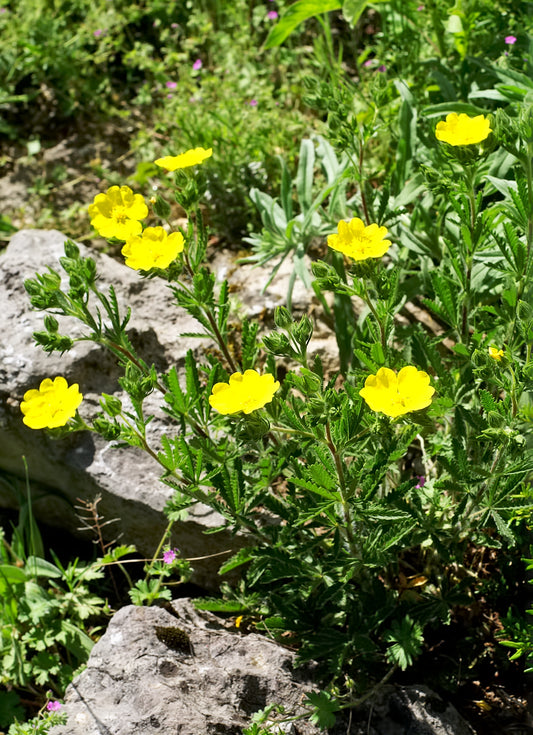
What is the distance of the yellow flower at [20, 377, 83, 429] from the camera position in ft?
6.10

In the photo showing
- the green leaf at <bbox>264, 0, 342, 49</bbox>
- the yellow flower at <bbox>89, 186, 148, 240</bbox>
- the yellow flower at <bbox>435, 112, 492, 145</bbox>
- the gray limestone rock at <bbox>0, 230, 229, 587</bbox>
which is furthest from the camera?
the green leaf at <bbox>264, 0, 342, 49</bbox>

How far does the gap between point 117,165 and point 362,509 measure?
3.03m

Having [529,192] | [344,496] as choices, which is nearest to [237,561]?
[344,496]

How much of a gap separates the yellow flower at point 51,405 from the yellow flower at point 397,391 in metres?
0.76

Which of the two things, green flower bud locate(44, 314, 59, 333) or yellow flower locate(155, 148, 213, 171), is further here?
yellow flower locate(155, 148, 213, 171)

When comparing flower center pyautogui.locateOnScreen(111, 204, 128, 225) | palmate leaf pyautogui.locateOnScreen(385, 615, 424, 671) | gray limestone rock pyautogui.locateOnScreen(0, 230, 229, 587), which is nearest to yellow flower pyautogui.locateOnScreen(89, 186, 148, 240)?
flower center pyautogui.locateOnScreen(111, 204, 128, 225)

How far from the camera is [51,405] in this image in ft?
6.30

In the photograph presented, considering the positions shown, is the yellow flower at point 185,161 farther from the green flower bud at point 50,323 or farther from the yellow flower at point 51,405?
the yellow flower at point 51,405

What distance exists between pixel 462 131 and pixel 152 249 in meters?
0.87

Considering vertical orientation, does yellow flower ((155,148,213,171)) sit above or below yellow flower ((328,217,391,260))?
above

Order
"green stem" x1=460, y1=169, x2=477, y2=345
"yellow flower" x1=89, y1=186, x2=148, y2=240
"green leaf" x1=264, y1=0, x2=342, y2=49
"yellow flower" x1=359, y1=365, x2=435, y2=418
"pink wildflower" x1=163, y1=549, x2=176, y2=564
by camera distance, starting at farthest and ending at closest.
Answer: "green leaf" x1=264, y1=0, x2=342, y2=49
"pink wildflower" x1=163, y1=549, x2=176, y2=564
"yellow flower" x1=89, y1=186, x2=148, y2=240
"green stem" x1=460, y1=169, x2=477, y2=345
"yellow flower" x1=359, y1=365, x2=435, y2=418

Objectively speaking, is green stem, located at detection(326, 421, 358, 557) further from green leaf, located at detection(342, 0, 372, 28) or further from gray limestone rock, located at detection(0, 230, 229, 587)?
green leaf, located at detection(342, 0, 372, 28)

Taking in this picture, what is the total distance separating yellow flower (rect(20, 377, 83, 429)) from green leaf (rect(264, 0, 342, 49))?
207cm

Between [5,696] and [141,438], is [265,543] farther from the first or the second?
[5,696]
